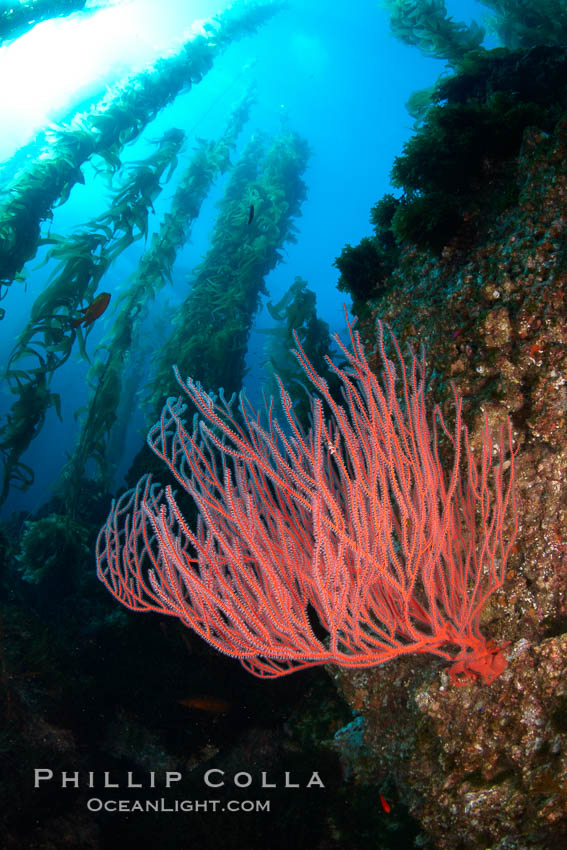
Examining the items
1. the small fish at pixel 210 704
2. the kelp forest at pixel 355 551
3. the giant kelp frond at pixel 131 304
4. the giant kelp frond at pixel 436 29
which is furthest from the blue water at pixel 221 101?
the small fish at pixel 210 704

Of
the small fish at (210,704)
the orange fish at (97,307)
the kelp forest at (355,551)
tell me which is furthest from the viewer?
the orange fish at (97,307)

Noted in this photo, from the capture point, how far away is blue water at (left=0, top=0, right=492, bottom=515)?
72.4 feet

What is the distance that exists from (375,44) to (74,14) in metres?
48.1

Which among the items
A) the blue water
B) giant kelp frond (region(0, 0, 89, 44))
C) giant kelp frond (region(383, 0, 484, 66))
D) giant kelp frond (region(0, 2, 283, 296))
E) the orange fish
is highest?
the blue water

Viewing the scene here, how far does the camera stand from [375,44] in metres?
40.5

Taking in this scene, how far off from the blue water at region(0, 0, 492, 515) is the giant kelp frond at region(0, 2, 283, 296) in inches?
29.4

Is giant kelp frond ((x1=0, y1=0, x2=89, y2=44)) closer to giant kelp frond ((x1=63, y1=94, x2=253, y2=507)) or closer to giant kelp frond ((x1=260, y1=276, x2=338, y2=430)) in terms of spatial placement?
giant kelp frond ((x1=63, y1=94, x2=253, y2=507))

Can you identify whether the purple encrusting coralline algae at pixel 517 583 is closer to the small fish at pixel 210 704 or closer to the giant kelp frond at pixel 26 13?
the small fish at pixel 210 704

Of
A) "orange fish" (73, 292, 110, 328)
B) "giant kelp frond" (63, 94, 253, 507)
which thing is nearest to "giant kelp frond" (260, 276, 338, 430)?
"orange fish" (73, 292, 110, 328)

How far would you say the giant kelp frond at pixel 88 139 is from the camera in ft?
18.3

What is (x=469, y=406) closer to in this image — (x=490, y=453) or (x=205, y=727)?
(x=490, y=453)

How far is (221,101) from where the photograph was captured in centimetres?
2916

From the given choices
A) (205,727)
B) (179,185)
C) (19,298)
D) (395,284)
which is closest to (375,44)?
(19,298)

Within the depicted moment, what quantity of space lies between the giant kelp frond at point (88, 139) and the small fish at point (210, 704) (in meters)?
5.32
